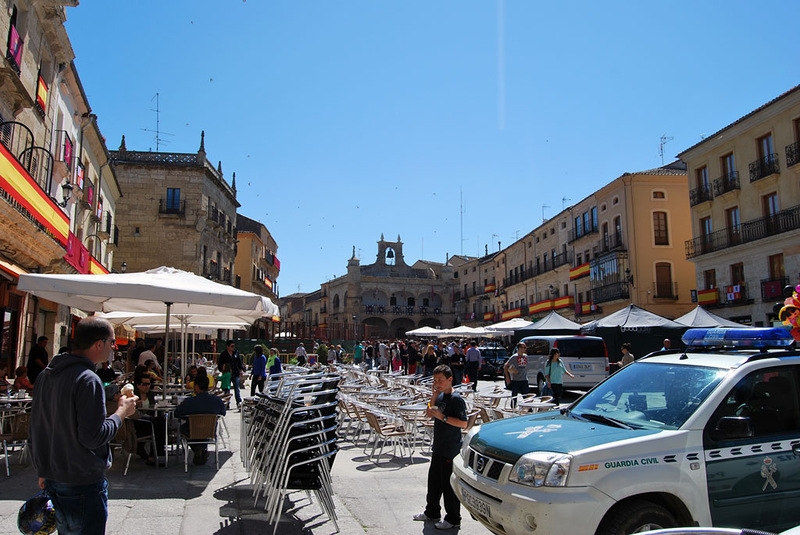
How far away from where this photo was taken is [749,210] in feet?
89.2

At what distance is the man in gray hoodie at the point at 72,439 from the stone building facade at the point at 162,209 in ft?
111

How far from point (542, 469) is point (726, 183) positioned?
29.4 meters

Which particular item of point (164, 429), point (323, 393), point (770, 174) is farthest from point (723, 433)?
point (770, 174)

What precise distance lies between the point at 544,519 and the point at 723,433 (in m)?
1.39

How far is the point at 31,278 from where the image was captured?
695cm

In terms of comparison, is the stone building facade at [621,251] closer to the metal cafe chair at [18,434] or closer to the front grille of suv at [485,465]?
the front grille of suv at [485,465]

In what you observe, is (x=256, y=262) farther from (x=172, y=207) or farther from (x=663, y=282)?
(x=663, y=282)

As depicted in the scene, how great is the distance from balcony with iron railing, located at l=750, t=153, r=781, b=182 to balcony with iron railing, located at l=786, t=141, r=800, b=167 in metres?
0.59

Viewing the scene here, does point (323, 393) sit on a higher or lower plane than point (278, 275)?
lower

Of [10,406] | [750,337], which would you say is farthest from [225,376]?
[750,337]

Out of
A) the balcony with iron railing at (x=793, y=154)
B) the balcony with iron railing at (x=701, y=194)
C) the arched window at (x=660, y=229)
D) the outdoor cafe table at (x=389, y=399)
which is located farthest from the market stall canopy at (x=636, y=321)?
the arched window at (x=660, y=229)

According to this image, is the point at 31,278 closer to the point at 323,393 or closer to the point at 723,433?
the point at 323,393

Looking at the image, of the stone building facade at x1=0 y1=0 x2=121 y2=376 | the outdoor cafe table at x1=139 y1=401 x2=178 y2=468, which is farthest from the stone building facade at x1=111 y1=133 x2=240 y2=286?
the outdoor cafe table at x1=139 y1=401 x2=178 y2=468

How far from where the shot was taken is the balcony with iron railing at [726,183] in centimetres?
2791
